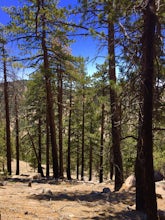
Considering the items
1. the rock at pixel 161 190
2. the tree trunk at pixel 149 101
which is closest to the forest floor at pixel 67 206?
the rock at pixel 161 190

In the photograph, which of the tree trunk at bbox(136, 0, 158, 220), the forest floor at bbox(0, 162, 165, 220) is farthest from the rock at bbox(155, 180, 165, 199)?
the tree trunk at bbox(136, 0, 158, 220)

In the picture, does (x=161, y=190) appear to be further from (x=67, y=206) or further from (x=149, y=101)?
(x=149, y=101)

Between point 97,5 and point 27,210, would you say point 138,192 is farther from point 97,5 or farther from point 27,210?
point 97,5

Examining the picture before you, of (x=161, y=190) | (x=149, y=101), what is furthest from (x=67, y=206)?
(x=161, y=190)

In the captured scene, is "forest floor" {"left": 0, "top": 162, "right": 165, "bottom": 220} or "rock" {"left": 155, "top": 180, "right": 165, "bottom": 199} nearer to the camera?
"forest floor" {"left": 0, "top": 162, "right": 165, "bottom": 220}

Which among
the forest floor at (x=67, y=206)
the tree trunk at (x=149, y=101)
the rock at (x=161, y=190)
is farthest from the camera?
the rock at (x=161, y=190)

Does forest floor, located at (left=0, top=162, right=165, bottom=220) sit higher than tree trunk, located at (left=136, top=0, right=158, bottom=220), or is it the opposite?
tree trunk, located at (left=136, top=0, right=158, bottom=220)

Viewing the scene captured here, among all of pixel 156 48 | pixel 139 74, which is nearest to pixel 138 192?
pixel 139 74

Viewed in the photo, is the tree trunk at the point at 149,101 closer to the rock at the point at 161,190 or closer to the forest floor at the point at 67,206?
the forest floor at the point at 67,206

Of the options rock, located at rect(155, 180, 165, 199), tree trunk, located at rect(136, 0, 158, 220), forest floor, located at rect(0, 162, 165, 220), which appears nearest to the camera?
tree trunk, located at rect(136, 0, 158, 220)

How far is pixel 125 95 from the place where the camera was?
24.0 feet

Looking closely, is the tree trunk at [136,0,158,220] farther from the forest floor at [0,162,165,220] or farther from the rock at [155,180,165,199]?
the rock at [155,180,165,199]

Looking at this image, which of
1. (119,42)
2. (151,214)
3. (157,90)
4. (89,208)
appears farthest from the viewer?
(89,208)

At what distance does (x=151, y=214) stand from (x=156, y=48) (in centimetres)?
390
